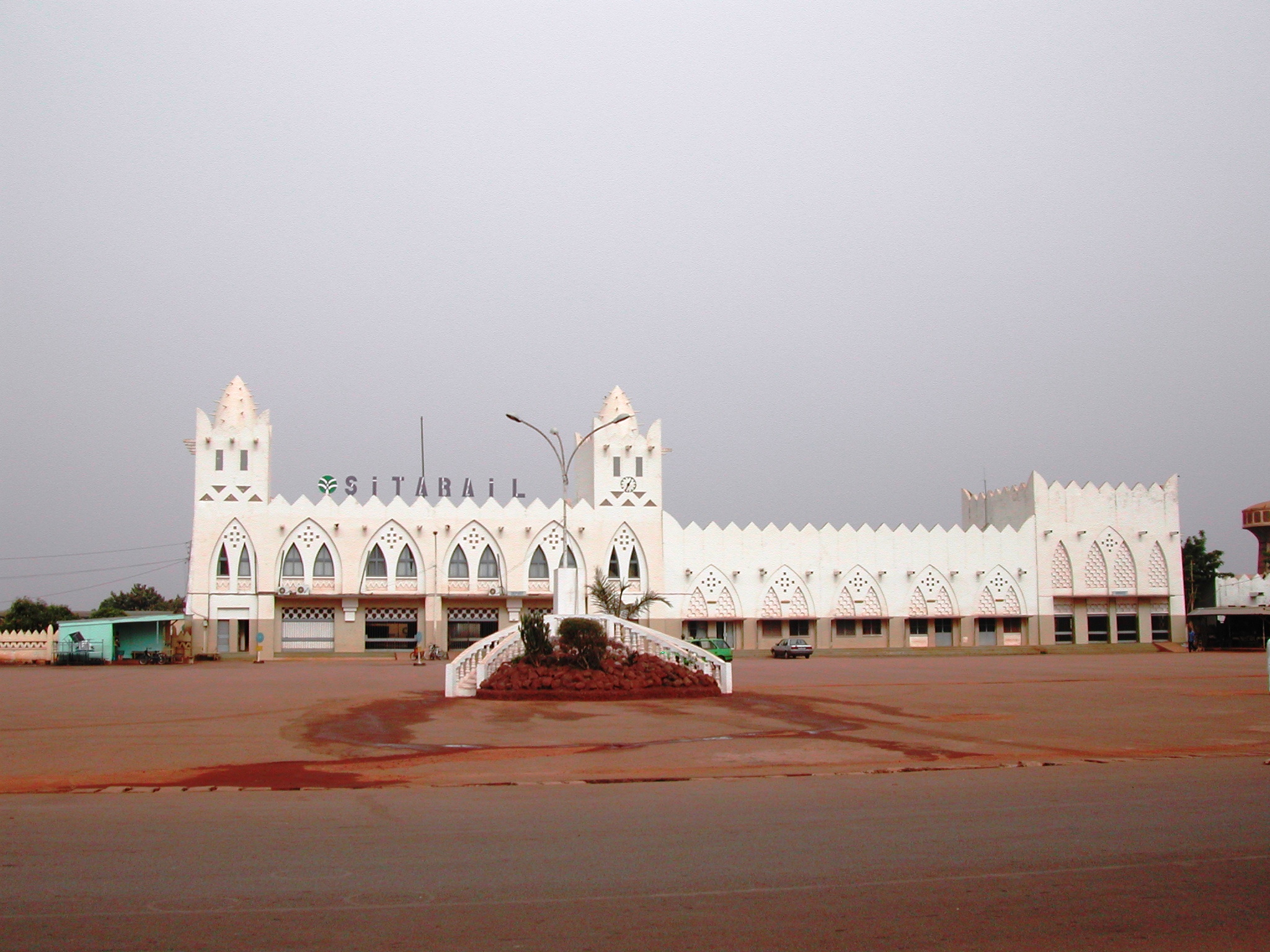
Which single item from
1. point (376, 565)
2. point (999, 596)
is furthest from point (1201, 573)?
point (376, 565)

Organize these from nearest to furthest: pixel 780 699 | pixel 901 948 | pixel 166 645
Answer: pixel 901 948, pixel 780 699, pixel 166 645

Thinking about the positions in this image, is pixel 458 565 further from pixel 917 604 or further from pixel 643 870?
pixel 643 870

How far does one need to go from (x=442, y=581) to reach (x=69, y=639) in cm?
1844

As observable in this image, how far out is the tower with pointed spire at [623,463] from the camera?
62.6 meters

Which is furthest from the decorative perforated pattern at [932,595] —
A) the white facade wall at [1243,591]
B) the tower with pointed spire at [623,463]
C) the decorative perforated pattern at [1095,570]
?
the white facade wall at [1243,591]

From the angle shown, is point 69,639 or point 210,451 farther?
point 210,451

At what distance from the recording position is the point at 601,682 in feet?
83.8

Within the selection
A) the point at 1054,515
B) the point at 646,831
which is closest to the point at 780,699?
the point at 646,831

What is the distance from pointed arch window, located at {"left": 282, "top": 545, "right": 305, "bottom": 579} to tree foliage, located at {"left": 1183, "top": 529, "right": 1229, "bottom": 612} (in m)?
59.7

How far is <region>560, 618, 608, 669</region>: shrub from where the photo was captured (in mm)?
26453

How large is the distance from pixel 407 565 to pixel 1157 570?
4431 cm

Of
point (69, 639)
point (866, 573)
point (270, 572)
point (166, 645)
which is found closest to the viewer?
point (69, 639)

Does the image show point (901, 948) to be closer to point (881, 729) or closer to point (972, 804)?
point (972, 804)

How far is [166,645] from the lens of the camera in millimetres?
51125
